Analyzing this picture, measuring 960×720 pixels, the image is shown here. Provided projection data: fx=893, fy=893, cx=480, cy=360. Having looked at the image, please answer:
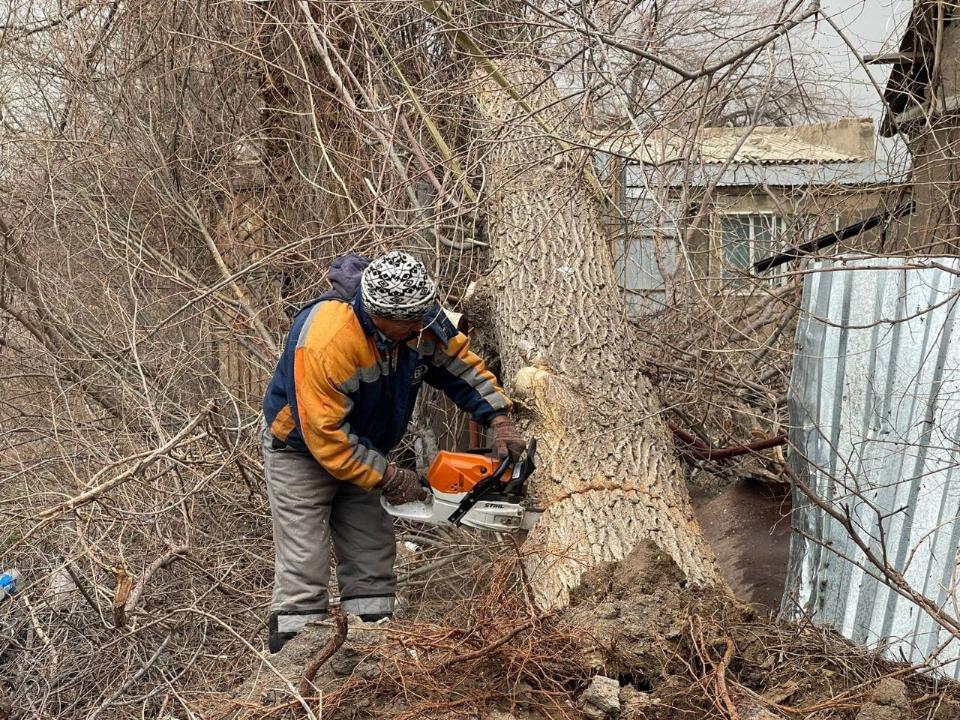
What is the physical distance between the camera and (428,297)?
349 cm

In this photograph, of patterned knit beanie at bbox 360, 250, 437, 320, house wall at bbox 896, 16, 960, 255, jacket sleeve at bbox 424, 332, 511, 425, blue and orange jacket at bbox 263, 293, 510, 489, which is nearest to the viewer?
patterned knit beanie at bbox 360, 250, 437, 320

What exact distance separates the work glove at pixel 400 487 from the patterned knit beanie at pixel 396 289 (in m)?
0.71

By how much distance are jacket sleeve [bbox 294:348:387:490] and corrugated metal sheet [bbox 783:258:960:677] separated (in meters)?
1.77

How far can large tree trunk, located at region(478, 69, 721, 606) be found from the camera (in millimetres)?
3863

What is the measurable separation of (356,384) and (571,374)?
4.44 ft

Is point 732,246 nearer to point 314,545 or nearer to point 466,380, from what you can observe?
point 466,380

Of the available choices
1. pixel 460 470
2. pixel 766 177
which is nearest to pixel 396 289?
pixel 460 470

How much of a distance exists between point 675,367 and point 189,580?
3.01 meters

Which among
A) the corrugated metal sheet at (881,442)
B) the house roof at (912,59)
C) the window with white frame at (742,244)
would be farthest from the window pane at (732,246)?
the house roof at (912,59)

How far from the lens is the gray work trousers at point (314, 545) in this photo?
150 inches

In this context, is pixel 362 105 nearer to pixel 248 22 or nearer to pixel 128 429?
pixel 248 22

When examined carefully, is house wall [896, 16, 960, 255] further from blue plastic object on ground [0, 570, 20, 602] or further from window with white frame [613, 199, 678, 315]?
blue plastic object on ground [0, 570, 20, 602]

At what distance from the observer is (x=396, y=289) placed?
3.41 metres

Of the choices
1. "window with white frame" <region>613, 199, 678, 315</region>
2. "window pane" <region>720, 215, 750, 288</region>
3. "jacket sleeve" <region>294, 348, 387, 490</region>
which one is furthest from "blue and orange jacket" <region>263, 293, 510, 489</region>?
"window with white frame" <region>613, 199, 678, 315</region>
